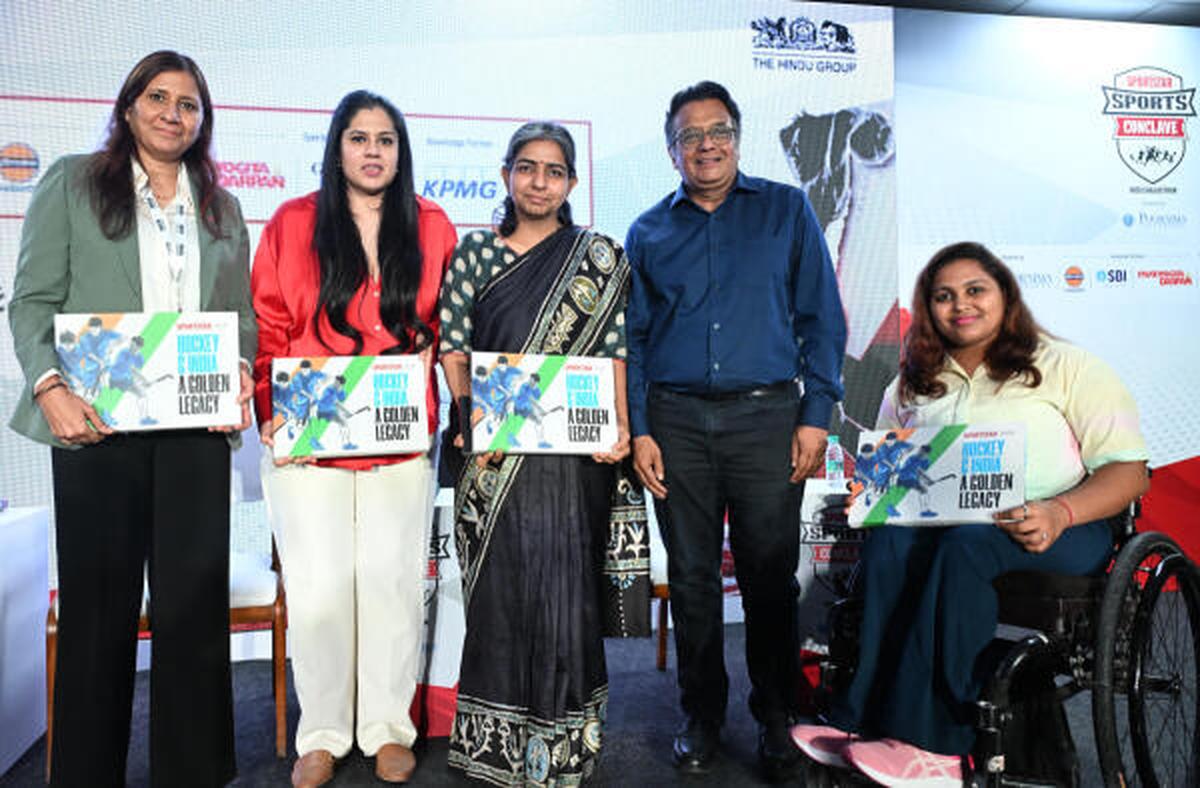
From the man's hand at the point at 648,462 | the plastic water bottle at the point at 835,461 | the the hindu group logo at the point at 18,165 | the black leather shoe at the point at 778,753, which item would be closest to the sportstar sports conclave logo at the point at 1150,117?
the plastic water bottle at the point at 835,461

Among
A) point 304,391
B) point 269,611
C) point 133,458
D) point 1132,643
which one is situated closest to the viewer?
point 1132,643

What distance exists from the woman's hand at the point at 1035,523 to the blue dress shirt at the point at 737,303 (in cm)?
55

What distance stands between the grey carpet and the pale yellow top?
0.91 meters

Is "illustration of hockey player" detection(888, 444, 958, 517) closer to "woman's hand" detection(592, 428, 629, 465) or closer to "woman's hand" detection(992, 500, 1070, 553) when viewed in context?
"woman's hand" detection(992, 500, 1070, 553)

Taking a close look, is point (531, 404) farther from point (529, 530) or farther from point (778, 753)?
point (778, 753)

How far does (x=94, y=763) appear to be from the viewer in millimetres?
1904

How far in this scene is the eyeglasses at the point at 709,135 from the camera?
2242mm

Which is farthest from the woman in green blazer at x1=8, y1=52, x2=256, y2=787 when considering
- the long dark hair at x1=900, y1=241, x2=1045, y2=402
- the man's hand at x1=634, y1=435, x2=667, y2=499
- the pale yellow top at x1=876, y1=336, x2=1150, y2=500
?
the pale yellow top at x1=876, y1=336, x2=1150, y2=500

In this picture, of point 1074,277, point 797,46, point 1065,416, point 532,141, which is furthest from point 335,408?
point 1074,277

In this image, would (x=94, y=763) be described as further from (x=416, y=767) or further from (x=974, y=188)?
(x=974, y=188)

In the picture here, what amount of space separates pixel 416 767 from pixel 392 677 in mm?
307

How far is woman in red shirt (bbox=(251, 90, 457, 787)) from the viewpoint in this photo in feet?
7.02

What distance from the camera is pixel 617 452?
6.81 ft

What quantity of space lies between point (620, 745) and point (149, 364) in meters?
1.63
